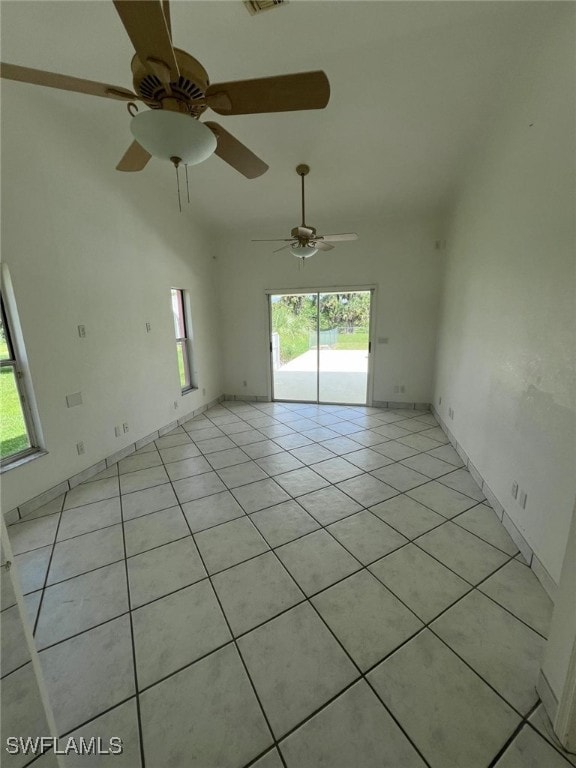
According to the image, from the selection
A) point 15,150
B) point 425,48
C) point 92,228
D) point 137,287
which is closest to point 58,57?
point 15,150

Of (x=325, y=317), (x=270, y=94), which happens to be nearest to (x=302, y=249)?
(x=325, y=317)

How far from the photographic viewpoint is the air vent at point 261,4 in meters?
1.61

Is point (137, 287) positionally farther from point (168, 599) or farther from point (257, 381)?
point (168, 599)

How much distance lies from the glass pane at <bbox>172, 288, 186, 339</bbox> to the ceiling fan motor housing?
313cm

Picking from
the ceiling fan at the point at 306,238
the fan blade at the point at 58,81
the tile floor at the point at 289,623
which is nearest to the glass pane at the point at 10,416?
the tile floor at the point at 289,623

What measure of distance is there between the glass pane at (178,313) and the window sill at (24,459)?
2293 millimetres

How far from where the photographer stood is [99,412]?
10.2 ft

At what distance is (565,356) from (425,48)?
84.7 inches

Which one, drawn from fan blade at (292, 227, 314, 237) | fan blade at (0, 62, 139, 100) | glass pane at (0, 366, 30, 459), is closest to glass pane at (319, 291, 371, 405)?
fan blade at (292, 227, 314, 237)

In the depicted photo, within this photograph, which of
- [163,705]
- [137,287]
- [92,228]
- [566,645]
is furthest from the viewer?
[137,287]

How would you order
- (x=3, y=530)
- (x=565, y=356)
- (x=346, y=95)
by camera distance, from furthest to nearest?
(x=346, y=95) → (x=565, y=356) → (x=3, y=530)

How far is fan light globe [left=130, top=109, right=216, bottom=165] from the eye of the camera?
1189mm

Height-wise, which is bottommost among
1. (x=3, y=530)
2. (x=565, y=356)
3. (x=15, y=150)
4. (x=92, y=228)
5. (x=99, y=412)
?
(x=99, y=412)

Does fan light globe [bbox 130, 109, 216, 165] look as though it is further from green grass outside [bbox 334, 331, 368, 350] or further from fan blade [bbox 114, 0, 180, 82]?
green grass outside [bbox 334, 331, 368, 350]
